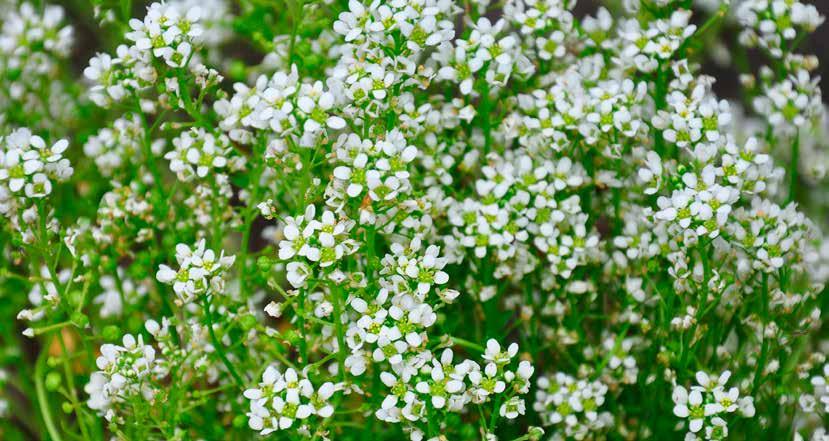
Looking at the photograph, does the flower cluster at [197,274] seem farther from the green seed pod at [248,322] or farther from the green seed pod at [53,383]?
the green seed pod at [53,383]

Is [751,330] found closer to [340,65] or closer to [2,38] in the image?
[340,65]

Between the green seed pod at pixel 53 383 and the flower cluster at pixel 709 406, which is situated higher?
the flower cluster at pixel 709 406

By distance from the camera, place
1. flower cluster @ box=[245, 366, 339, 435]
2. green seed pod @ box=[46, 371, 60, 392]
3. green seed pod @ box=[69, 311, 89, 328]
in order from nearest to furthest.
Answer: flower cluster @ box=[245, 366, 339, 435], green seed pod @ box=[69, 311, 89, 328], green seed pod @ box=[46, 371, 60, 392]

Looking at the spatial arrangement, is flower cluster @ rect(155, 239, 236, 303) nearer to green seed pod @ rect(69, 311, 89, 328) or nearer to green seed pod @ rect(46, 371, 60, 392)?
green seed pod @ rect(69, 311, 89, 328)

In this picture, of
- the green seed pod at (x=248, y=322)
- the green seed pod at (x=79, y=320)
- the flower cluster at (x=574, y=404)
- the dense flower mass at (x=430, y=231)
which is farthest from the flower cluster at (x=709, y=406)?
the green seed pod at (x=79, y=320)

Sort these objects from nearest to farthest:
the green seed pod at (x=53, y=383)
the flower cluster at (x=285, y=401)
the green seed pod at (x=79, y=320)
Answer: the flower cluster at (x=285, y=401) < the green seed pod at (x=79, y=320) < the green seed pod at (x=53, y=383)

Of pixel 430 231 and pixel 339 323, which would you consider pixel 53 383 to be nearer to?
pixel 339 323

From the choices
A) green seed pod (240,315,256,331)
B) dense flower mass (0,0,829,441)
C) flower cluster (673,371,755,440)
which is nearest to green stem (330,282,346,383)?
dense flower mass (0,0,829,441)

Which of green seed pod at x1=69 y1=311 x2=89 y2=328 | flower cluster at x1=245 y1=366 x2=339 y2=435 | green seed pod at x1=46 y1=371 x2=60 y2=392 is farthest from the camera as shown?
green seed pod at x1=46 y1=371 x2=60 y2=392
